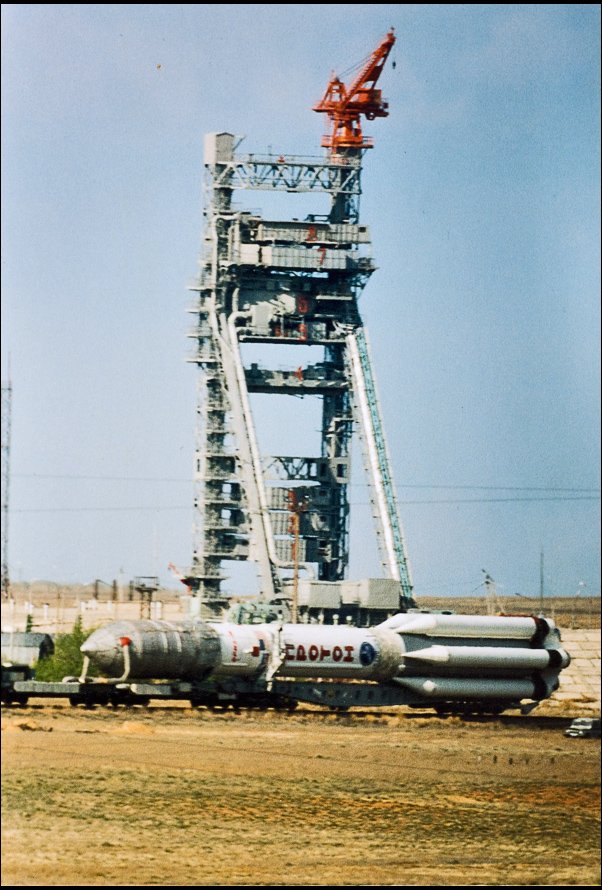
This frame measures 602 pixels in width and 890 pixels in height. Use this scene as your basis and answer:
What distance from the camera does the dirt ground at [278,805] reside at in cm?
2927

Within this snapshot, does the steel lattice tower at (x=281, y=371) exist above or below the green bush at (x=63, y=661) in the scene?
above

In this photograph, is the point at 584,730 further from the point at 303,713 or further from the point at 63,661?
the point at 63,661

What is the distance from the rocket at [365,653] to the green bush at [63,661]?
4509 mm

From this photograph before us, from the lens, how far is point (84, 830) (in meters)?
29.9

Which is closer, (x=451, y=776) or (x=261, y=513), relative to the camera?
(x=451, y=776)

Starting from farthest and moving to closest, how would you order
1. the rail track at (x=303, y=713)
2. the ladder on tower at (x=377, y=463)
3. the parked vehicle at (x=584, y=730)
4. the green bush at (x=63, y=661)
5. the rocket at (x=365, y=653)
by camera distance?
the ladder on tower at (x=377, y=463), the green bush at (x=63, y=661), the rocket at (x=365, y=653), the parked vehicle at (x=584, y=730), the rail track at (x=303, y=713)

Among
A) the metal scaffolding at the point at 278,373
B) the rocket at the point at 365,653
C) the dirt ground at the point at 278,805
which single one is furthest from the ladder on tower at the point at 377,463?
the dirt ground at the point at 278,805

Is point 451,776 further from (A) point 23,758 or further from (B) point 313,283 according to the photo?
(B) point 313,283

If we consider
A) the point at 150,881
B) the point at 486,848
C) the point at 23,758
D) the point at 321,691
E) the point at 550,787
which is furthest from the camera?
the point at 321,691

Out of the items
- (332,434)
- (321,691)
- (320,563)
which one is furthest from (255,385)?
(321,691)

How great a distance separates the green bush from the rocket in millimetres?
4509

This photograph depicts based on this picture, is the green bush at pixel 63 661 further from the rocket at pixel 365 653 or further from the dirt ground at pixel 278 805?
the dirt ground at pixel 278 805

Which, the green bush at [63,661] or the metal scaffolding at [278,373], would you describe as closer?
the green bush at [63,661]

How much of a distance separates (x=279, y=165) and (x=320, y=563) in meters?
23.8
